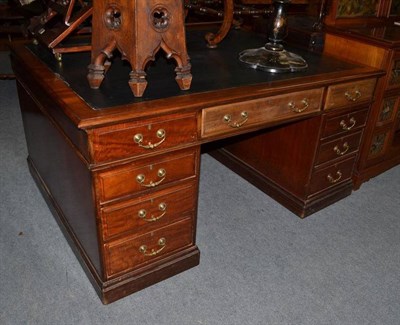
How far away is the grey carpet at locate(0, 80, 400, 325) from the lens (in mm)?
1557

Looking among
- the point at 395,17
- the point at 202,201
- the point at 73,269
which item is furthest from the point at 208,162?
the point at 395,17

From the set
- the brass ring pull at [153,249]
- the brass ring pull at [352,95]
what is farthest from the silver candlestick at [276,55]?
the brass ring pull at [153,249]

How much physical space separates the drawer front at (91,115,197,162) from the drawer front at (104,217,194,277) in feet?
1.23

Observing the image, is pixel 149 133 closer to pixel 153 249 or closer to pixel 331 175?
pixel 153 249

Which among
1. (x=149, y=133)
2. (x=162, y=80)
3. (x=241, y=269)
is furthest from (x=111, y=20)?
(x=241, y=269)

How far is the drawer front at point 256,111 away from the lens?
4.90 ft

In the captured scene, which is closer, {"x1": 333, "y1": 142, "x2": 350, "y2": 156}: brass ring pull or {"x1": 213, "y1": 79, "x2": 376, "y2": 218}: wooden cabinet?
{"x1": 213, "y1": 79, "x2": 376, "y2": 218}: wooden cabinet

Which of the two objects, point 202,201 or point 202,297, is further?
point 202,201

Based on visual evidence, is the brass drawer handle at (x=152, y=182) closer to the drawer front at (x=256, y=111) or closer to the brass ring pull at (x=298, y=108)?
the drawer front at (x=256, y=111)

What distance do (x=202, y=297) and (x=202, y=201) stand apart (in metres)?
0.73

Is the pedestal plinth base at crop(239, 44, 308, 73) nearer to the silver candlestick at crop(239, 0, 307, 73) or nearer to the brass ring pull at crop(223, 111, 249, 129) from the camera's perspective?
the silver candlestick at crop(239, 0, 307, 73)

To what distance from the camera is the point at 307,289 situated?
1704 millimetres

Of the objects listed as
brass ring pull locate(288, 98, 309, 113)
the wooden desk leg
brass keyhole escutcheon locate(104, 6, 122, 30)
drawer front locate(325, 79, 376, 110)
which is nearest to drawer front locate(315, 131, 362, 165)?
drawer front locate(325, 79, 376, 110)

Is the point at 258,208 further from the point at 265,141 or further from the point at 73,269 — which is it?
the point at 73,269
